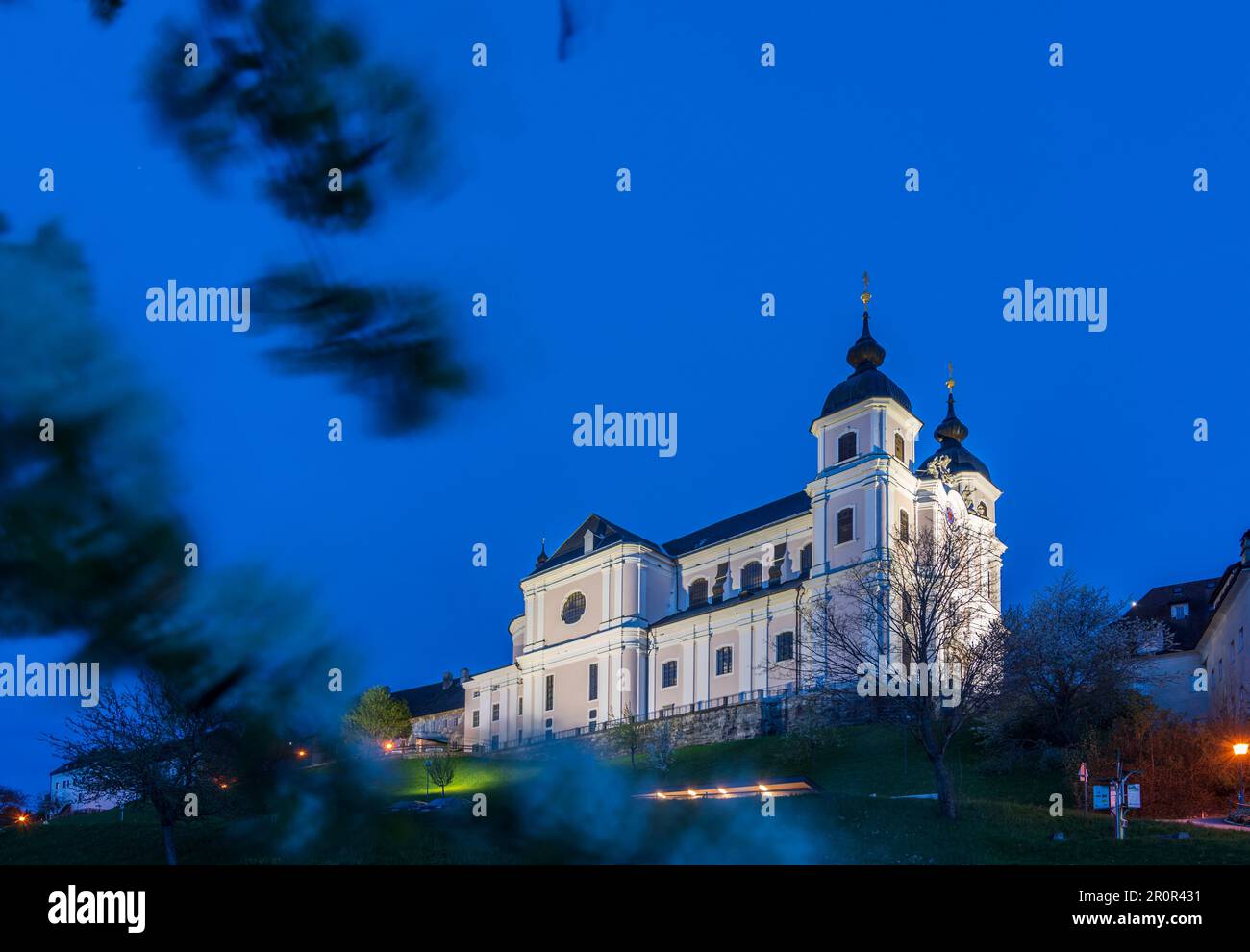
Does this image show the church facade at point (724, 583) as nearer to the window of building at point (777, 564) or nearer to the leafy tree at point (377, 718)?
the window of building at point (777, 564)

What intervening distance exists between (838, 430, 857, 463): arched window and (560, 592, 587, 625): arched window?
69.5 feet

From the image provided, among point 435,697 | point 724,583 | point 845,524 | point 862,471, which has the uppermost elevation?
point 862,471

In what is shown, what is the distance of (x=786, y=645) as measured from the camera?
67312 millimetres

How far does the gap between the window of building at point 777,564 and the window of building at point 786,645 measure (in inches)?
245

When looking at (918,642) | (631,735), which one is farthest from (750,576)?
(918,642)

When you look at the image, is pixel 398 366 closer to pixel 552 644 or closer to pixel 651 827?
pixel 651 827

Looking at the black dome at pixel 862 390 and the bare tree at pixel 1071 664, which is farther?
the black dome at pixel 862 390

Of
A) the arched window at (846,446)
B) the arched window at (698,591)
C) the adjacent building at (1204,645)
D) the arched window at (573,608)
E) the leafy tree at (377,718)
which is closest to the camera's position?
the leafy tree at (377,718)

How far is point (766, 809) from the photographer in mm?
26922

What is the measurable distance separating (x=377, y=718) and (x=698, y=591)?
48.7 m

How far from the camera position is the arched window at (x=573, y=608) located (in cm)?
7812

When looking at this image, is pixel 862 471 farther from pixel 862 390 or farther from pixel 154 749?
pixel 154 749

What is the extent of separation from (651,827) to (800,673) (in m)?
47.2

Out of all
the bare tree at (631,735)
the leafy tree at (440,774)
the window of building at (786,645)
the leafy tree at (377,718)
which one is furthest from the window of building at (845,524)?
the leafy tree at (440,774)
